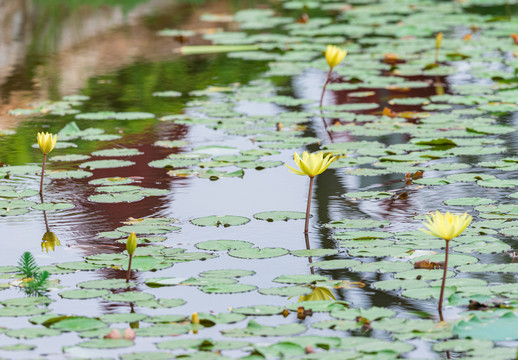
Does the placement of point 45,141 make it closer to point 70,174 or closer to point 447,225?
point 70,174

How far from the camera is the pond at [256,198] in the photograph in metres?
2.81

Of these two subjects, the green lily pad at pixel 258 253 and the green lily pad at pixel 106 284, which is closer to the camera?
the green lily pad at pixel 106 284

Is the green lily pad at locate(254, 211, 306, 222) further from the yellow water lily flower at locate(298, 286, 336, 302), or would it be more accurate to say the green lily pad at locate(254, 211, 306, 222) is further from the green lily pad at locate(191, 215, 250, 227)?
the yellow water lily flower at locate(298, 286, 336, 302)

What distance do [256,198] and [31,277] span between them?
1374 millimetres

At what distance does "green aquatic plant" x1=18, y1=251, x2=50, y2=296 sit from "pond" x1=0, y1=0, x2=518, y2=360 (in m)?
0.01

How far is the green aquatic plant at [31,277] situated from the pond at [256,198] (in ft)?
0.05

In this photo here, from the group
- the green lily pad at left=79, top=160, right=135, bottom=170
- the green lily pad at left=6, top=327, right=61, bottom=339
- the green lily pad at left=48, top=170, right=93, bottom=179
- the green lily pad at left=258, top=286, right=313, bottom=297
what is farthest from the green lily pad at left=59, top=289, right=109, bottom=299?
the green lily pad at left=79, top=160, right=135, bottom=170

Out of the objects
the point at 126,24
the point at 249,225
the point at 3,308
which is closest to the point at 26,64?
the point at 126,24

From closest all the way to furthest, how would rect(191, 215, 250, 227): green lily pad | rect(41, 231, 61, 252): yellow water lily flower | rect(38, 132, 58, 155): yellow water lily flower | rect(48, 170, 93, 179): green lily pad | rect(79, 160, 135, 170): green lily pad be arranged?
rect(41, 231, 61, 252): yellow water lily flower
rect(191, 215, 250, 227): green lily pad
rect(38, 132, 58, 155): yellow water lily flower
rect(48, 170, 93, 179): green lily pad
rect(79, 160, 135, 170): green lily pad

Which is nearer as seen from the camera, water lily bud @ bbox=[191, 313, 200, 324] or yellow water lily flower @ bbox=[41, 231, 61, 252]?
water lily bud @ bbox=[191, 313, 200, 324]

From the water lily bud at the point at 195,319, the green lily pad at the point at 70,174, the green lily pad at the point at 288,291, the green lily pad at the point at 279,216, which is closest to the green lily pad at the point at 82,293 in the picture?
the water lily bud at the point at 195,319

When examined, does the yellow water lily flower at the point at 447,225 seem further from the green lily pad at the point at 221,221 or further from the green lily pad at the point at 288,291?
the green lily pad at the point at 221,221

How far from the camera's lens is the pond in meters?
2.81

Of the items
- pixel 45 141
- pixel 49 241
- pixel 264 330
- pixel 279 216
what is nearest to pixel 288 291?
pixel 264 330
